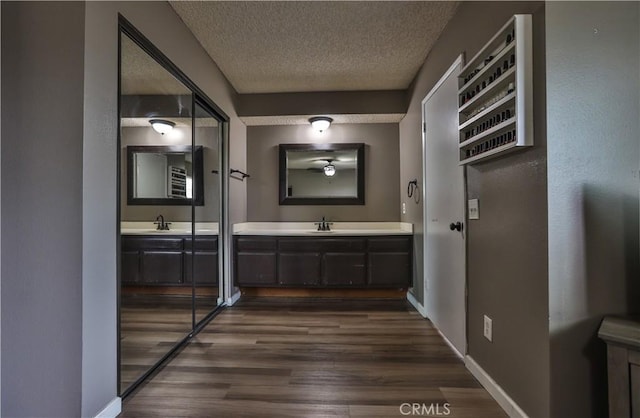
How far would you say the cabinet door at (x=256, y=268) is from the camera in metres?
3.28

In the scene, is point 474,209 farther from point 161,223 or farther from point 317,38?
point 161,223

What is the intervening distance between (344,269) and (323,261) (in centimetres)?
24

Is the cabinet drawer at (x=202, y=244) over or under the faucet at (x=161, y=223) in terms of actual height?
under

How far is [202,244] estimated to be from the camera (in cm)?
262

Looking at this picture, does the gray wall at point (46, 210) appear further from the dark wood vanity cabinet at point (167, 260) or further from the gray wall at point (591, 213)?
the gray wall at point (591, 213)

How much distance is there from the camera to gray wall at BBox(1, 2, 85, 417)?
4.13 feet

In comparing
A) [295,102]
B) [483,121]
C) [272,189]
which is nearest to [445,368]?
[483,121]

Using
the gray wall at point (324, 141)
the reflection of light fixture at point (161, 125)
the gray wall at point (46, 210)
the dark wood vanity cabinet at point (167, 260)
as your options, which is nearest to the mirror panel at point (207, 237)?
the dark wood vanity cabinet at point (167, 260)

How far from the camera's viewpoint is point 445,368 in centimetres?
188

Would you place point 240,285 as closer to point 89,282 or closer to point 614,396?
point 89,282

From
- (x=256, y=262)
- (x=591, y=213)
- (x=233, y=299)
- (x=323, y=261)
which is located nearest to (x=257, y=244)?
(x=256, y=262)

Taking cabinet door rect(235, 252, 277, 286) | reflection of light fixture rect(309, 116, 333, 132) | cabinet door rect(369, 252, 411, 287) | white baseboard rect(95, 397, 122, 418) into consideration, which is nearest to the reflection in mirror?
white baseboard rect(95, 397, 122, 418)

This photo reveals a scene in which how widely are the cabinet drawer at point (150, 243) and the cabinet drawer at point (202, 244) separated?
7cm

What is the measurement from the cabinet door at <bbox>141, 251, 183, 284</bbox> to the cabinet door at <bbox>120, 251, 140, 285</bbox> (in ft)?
0.30
